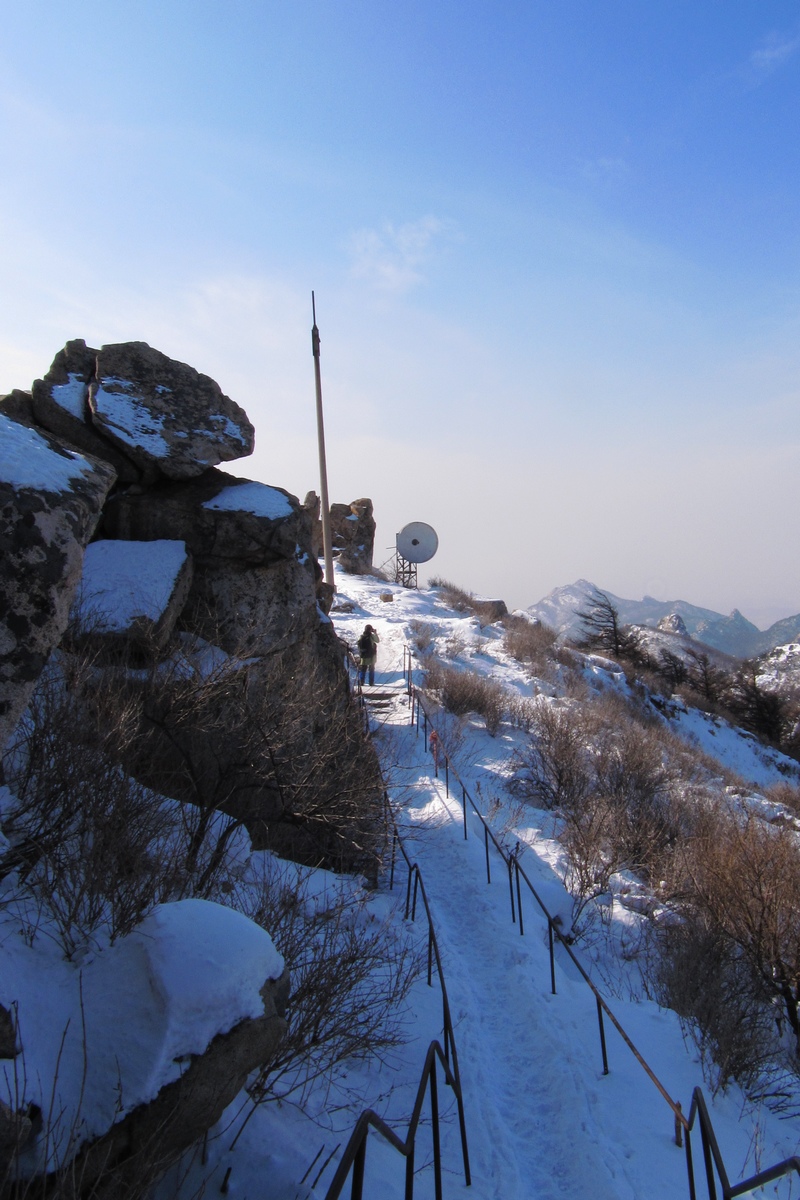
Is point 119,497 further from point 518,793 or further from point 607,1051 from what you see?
point 518,793

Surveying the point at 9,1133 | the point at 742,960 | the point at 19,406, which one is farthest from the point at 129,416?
the point at 742,960

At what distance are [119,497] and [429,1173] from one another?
8.66 metres

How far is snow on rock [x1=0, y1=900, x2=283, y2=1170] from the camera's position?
2.96m

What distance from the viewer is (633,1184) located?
4.82 meters

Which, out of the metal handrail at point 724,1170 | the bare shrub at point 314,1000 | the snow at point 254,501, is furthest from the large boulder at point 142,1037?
the snow at point 254,501

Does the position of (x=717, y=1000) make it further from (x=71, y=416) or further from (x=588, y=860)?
(x=71, y=416)

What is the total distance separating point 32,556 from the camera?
11.5 feet

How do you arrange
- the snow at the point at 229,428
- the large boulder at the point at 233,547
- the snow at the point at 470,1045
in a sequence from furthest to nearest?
1. the snow at the point at 229,428
2. the large boulder at the point at 233,547
3. the snow at the point at 470,1045

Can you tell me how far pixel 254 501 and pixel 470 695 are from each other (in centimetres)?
1067

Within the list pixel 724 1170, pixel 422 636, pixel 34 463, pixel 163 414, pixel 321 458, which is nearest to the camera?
pixel 724 1170

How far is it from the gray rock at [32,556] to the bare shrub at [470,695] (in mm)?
15679

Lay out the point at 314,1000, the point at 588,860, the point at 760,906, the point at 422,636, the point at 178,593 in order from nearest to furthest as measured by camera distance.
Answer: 1. the point at 314,1000
2. the point at 760,906
3. the point at 178,593
4. the point at 588,860
5. the point at 422,636

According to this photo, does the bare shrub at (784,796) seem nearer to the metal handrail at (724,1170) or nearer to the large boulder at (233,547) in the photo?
the large boulder at (233,547)

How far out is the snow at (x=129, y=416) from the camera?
Answer: 9.95 meters
